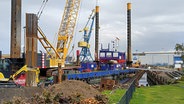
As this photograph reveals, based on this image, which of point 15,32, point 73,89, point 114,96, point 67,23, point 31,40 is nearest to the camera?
point 73,89

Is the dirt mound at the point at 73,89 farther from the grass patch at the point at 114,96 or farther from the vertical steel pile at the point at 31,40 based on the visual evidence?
the vertical steel pile at the point at 31,40

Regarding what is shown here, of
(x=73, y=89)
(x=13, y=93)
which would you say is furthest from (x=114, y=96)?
(x=13, y=93)

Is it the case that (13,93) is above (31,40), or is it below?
below

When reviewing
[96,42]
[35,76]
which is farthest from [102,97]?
[96,42]

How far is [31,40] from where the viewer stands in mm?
26406

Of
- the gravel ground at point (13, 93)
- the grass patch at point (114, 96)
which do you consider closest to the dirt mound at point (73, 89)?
the grass patch at point (114, 96)

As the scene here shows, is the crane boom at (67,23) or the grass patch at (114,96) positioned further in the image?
the crane boom at (67,23)

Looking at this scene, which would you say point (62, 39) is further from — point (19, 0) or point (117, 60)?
point (19, 0)

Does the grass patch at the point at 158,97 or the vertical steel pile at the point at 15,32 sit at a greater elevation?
the vertical steel pile at the point at 15,32

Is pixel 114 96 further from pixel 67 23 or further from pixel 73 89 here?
pixel 67 23

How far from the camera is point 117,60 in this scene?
243ft

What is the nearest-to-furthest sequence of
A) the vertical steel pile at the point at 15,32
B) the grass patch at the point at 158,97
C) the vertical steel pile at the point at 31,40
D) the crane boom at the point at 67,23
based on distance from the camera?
the vertical steel pile at the point at 31,40 → the grass patch at the point at 158,97 → the vertical steel pile at the point at 15,32 → the crane boom at the point at 67,23

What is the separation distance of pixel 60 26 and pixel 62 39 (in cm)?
310

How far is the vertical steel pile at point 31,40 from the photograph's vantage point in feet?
86.1
